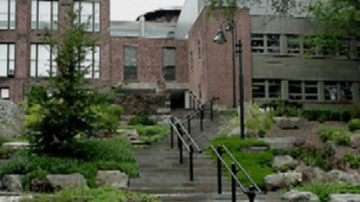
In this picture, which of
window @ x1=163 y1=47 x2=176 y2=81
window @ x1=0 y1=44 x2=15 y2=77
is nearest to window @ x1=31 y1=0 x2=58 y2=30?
window @ x1=0 y1=44 x2=15 y2=77

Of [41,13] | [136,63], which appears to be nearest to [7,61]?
[41,13]

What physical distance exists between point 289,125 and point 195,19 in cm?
1557

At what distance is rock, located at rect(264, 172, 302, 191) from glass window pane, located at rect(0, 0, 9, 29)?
27.2 meters

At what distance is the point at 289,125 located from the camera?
806 inches

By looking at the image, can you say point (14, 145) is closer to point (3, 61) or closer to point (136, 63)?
point (3, 61)

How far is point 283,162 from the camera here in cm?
1414

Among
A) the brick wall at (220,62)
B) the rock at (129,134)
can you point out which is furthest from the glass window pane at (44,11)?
the rock at (129,134)

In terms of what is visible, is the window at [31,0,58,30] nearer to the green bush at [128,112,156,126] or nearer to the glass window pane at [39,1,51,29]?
the glass window pane at [39,1,51,29]

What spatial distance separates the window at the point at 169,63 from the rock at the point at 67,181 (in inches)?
1047

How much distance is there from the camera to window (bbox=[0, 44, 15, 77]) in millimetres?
33688

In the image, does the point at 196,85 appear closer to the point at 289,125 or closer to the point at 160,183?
the point at 289,125

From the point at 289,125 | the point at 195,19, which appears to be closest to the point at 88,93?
the point at 289,125

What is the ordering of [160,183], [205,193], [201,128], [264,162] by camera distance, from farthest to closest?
[201,128] < [264,162] < [160,183] < [205,193]

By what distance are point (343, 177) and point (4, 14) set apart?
28.1m
